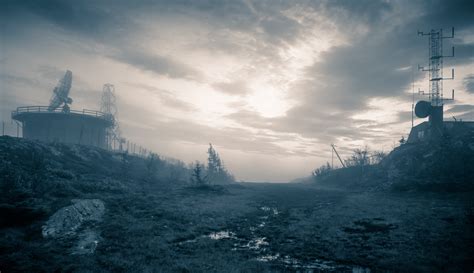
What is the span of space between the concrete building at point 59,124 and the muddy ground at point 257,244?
53160mm

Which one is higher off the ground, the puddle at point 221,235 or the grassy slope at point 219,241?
the grassy slope at point 219,241

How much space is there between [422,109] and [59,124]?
91.7 m

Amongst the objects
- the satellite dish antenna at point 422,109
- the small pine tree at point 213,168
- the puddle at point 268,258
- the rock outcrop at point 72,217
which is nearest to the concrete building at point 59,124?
the small pine tree at point 213,168

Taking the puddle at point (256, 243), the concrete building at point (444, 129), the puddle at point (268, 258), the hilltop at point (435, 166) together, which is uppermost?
the concrete building at point (444, 129)

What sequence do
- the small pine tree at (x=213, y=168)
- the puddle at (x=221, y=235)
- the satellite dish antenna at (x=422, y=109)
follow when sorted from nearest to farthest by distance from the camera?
the puddle at (x=221, y=235)
the satellite dish antenna at (x=422, y=109)
the small pine tree at (x=213, y=168)

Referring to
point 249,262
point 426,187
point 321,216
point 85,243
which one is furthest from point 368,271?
point 426,187

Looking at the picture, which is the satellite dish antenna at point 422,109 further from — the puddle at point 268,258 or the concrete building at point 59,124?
the concrete building at point 59,124

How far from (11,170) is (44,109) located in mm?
47218

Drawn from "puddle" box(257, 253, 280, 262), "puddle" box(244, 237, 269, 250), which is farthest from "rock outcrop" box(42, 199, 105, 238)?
"puddle" box(257, 253, 280, 262)

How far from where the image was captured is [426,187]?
118 ft

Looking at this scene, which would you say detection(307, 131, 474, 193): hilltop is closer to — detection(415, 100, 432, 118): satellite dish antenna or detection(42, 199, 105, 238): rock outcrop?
detection(415, 100, 432, 118): satellite dish antenna

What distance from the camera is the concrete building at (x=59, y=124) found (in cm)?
6328

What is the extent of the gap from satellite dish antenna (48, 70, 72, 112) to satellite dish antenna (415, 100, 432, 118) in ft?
291

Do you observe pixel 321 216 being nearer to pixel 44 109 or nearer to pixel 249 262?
pixel 249 262
